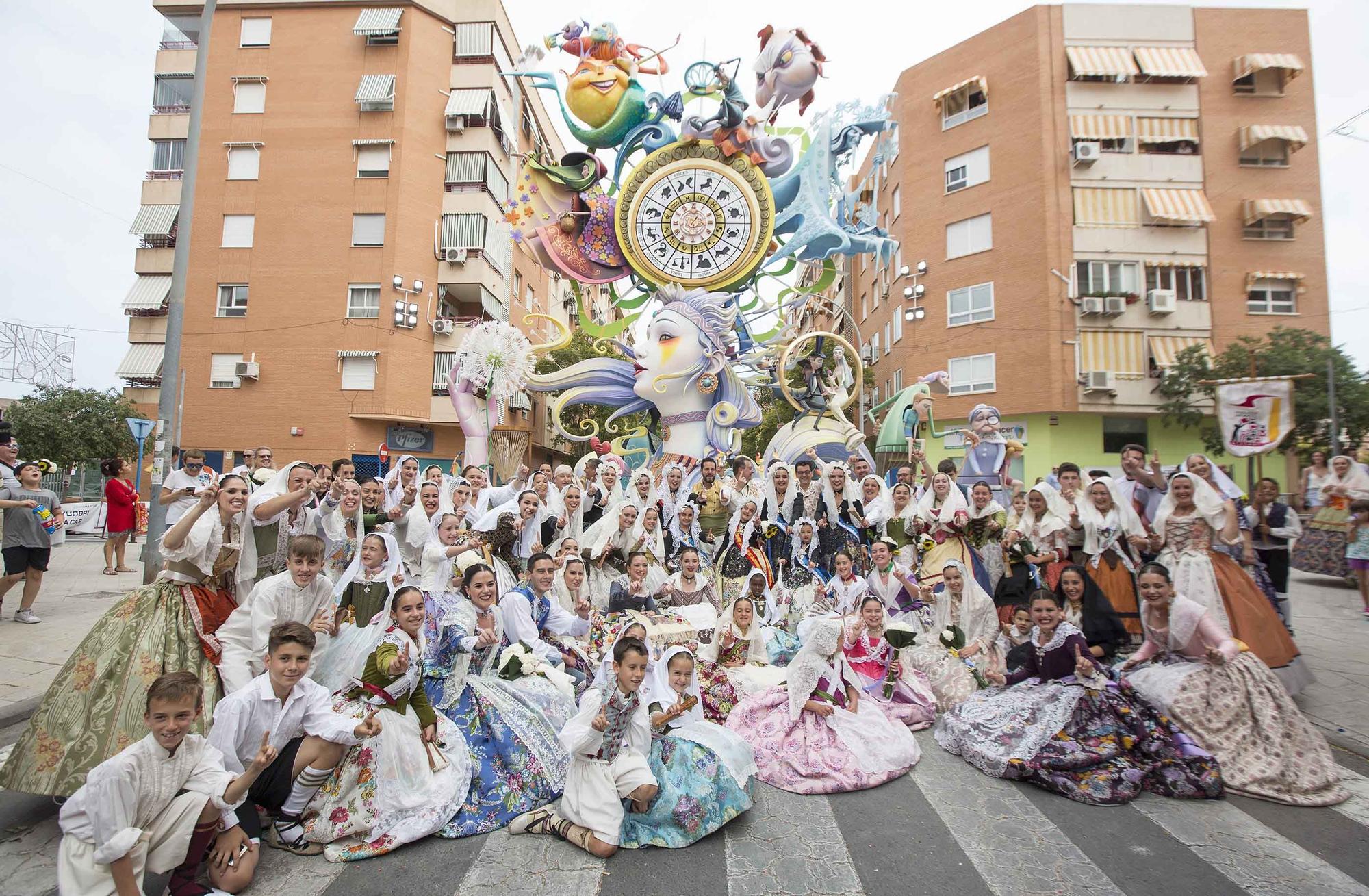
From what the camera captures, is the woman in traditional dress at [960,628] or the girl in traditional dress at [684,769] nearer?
the girl in traditional dress at [684,769]

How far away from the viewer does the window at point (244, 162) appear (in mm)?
24703

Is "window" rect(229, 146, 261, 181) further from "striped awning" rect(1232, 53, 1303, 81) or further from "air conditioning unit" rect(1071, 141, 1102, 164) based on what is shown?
"striped awning" rect(1232, 53, 1303, 81)

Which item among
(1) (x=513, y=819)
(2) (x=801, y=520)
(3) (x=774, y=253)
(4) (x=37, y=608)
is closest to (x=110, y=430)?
(4) (x=37, y=608)

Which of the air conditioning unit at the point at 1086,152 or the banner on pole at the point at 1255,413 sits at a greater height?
the air conditioning unit at the point at 1086,152

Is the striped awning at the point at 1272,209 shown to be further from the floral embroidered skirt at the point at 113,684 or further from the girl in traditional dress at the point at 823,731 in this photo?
the floral embroidered skirt at the point at 113,684

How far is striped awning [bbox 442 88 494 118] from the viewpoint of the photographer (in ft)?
82.2

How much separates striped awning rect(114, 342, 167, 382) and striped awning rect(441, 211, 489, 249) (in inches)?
398

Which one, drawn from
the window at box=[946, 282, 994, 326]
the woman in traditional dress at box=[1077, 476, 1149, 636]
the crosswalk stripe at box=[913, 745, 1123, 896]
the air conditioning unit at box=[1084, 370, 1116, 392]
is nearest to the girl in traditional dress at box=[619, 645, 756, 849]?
the crosswalk stripe at box=[913, 745, 1123, 896]

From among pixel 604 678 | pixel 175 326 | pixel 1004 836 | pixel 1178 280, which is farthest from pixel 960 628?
pixel 1178 280

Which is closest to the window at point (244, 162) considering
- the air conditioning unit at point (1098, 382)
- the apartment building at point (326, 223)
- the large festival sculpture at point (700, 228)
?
the apartment building at point (326, 223)

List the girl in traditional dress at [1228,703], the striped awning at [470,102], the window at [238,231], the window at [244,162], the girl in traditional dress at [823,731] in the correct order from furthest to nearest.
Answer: the striped awning at [470,102]
the window at [244,162]
the window at [238,231]
the girl in traditional dress at [823,731]
the girl in traditional dress at [1228,703]

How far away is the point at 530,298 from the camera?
32.3 meters

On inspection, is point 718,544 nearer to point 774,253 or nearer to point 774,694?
point 774,694

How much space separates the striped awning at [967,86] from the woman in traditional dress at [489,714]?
25363 mm
